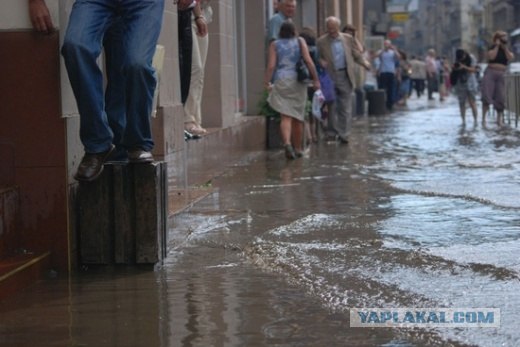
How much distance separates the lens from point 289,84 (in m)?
13.1

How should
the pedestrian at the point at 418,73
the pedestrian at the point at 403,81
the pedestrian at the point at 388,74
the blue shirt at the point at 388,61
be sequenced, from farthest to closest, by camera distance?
the pedestrian at the point at 418,73 < the pedestrian at the point at 403,81 < the blue shirt at the point at 388,61 < the pedestrian at the point at 388,74

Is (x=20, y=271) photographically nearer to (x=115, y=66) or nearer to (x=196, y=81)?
(x=115, y=66)

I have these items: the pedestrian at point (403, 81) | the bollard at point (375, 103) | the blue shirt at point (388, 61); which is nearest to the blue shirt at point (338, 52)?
the bollard at point (375, 103)

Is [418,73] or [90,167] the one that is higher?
[418,73]

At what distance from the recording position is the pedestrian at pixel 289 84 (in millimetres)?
12906

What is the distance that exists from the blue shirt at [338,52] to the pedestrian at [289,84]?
7.60ft

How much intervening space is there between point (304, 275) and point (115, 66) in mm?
1597

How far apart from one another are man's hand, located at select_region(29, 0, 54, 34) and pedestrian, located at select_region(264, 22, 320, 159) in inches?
283

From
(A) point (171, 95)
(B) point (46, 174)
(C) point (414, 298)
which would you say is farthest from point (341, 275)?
(A) point (171, 95)

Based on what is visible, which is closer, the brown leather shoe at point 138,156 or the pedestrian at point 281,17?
the brown leather shoe at point 138,156

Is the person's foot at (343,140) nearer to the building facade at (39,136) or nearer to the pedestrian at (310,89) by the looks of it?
the pedestrian at (310,89)

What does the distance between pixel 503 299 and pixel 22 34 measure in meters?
2.84

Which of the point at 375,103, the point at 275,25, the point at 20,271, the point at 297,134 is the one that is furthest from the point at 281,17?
the point at 375,103

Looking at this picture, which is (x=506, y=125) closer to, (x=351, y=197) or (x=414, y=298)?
(x=351, y=197)
